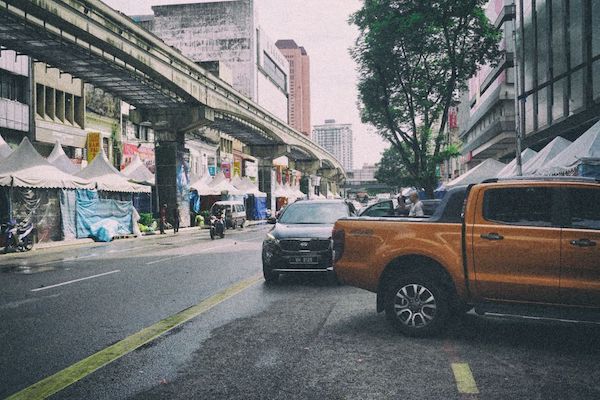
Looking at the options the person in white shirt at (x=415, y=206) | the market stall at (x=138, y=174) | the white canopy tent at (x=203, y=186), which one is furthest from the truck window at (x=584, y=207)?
the white canopy tent at (x=203, y=186)

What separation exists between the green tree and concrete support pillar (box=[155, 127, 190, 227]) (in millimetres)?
13167

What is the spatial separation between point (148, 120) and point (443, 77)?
19.3 metres

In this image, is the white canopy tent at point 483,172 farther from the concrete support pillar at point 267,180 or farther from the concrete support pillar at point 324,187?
the concrete support pillar at point 324,187

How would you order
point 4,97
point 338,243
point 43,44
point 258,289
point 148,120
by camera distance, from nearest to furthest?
1. point 338,243
2. point 258,289
3. point 43,44
4. point 4,97
5. point 148,120

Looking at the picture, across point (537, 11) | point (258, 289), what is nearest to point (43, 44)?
point (258, 289)

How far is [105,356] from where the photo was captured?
5.12 meters

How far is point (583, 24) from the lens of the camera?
19.5m

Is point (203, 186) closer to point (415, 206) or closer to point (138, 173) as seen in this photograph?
point (138, 173)

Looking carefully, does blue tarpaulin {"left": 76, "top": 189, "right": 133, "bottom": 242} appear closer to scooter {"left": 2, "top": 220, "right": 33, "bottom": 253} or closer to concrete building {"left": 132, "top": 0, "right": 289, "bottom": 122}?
scooter {"left": 2, "top": 220, "right": 33, "bottom": 253}

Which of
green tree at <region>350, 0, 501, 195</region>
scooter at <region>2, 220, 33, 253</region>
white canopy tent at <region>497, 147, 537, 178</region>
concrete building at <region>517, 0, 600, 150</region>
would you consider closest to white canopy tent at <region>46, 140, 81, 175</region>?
scooter at <region>2, 220, 33, 253</region>

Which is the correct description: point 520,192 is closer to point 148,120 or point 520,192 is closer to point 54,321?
point 54,321

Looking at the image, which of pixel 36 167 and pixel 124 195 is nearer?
pixel 36 167

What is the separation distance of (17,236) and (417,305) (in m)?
16.7

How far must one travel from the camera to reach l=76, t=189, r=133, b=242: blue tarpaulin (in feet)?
74.6
